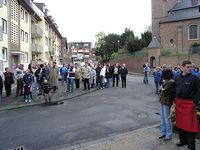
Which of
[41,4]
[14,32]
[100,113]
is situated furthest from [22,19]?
[100,113]

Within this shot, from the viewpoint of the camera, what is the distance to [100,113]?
11375 mm

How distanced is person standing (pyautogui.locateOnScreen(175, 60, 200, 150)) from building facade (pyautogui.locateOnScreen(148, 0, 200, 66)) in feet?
136

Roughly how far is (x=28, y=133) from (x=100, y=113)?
3.51 m

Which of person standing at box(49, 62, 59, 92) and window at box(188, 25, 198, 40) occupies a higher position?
window at box(188, 25, 198, 40)

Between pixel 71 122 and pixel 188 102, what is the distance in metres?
4.72

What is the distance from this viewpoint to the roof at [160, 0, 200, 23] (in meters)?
52.8

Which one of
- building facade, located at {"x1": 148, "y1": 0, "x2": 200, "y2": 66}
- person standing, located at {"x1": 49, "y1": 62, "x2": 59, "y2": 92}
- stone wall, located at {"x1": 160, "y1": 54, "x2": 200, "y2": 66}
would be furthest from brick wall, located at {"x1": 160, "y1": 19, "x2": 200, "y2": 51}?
person standing, located at {"x1": 49, "y1": 62, "x2": 59, "y2": 92}

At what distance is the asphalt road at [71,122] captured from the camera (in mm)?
7871

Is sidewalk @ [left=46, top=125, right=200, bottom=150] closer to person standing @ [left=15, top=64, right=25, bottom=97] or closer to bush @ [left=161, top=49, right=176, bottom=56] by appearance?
person standing @ [left=15, top=64, right=25, bottom=97]

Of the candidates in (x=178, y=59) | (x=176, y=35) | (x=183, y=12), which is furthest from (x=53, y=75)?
(x=183, y=12)

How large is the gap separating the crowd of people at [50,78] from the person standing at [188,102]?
881cm

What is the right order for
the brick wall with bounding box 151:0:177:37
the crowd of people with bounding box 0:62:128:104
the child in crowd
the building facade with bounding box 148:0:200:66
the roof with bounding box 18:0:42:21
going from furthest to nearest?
1. the brick wall with bounding box 151:0:177:37
2. the building facade with bounding box 148:0:200:66
3. the roof with bounding box 18:0:42:21
4. the crowd of people with bounding box 0:62:128:104
5. the child in crowd

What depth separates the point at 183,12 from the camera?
5541 centimetres

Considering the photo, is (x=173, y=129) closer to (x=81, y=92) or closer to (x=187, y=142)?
(x=187, y=142)
